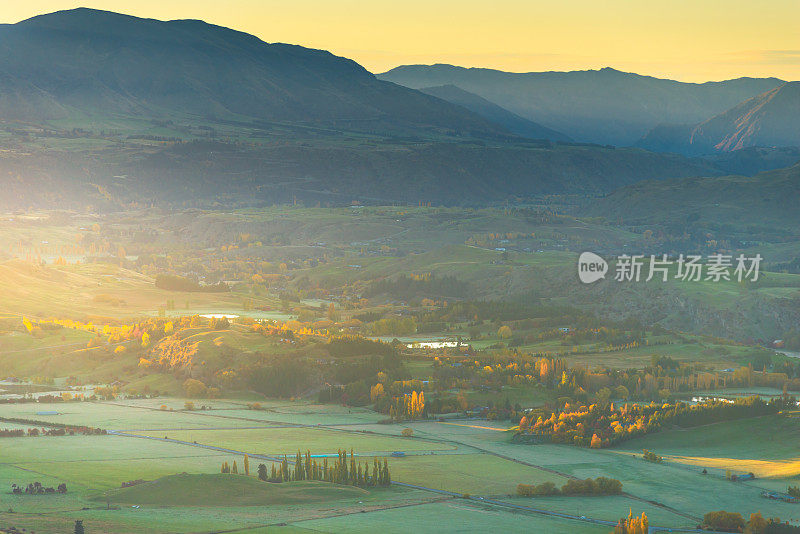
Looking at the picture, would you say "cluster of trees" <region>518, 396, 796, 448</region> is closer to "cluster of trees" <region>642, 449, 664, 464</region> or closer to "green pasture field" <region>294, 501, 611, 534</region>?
"cluster of trees" <region>642, 449, 664, 464</region>

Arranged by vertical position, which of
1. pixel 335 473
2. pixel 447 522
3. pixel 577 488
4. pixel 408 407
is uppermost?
pixel 408 407

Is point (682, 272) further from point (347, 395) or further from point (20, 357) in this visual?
point (20, 357)

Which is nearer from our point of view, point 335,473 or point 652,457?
point 335,473

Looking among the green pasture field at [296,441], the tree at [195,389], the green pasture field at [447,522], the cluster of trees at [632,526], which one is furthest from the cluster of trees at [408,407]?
the cluster of trees at [632,526]

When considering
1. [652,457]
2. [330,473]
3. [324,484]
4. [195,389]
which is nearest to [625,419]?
[652,457]

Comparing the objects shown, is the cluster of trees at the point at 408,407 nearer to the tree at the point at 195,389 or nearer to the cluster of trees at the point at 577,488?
the tree at the point at 195,389

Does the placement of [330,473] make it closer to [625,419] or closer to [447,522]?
[447,522]
